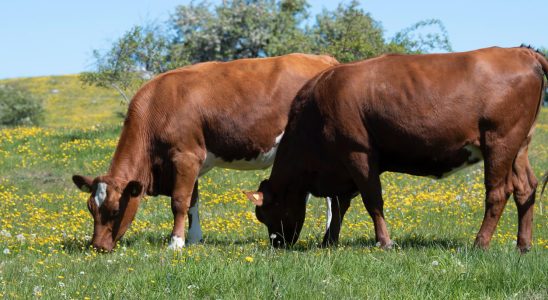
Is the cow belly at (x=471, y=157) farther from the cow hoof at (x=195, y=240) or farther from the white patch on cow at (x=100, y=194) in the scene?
the white patch on cow at (x=100, y=194)

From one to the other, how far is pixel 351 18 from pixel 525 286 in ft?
114

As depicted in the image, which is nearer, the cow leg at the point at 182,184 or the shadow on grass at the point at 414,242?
the shadow on grass at the point at 414,242

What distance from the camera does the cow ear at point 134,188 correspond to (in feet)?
34.9

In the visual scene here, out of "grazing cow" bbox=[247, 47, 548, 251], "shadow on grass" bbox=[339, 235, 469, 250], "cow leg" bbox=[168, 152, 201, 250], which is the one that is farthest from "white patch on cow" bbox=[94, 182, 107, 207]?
"shadow on grass" bbox=[339, 235, 469, 250]

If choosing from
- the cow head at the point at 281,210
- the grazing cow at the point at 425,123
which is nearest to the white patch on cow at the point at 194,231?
the cow head at the point at 281,210

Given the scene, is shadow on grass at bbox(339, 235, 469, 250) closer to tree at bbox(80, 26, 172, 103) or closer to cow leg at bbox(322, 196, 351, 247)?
cow leg at bbox(322, 196, 351, 247)

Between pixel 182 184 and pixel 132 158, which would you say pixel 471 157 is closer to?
pixel 182 184

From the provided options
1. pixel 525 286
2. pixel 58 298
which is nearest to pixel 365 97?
pixel 525 286

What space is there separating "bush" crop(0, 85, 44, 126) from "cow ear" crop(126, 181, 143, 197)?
40.4 metres

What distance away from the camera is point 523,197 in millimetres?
9586

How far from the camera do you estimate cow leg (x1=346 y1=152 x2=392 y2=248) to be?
373 inches

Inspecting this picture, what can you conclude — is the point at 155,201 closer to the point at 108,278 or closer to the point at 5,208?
the point at 5,208

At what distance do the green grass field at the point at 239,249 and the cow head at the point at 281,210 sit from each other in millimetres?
265

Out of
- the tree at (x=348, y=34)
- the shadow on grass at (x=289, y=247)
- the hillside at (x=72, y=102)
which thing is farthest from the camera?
the hillside at (x=72, y=102)
